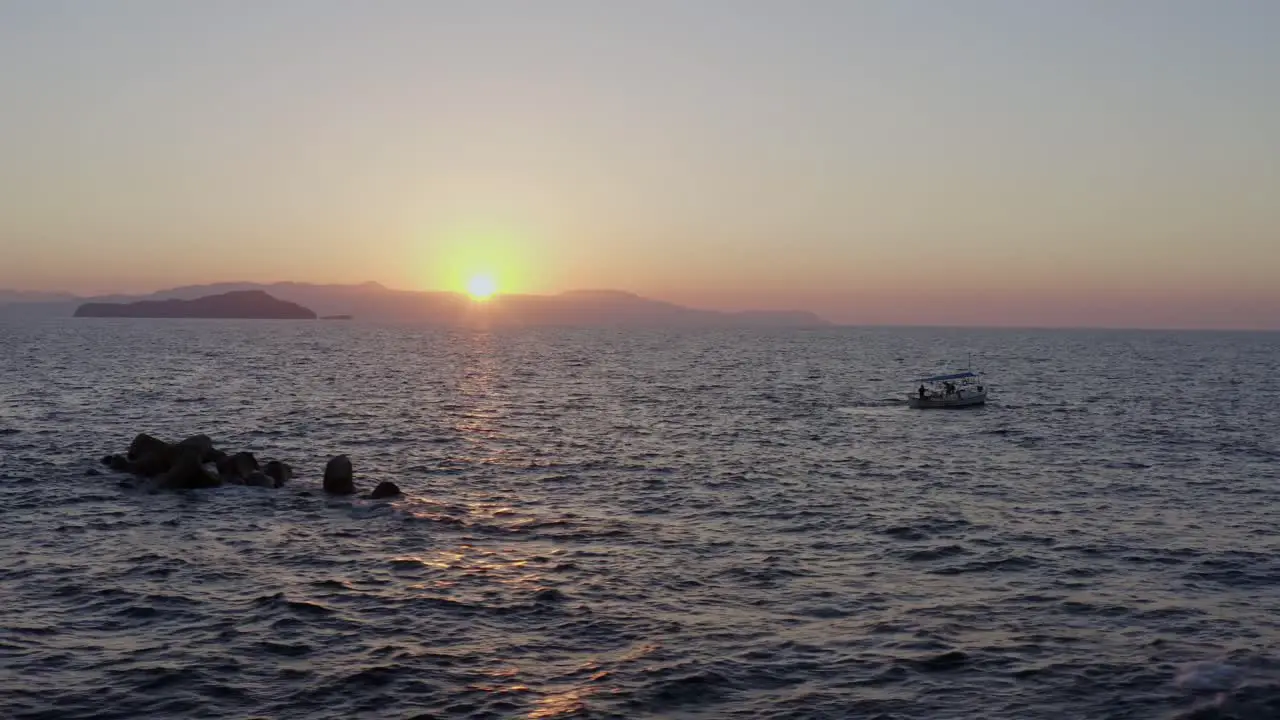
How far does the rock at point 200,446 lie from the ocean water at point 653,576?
3.29 meters

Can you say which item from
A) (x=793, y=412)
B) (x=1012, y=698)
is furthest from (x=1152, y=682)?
(x=793, y=412)

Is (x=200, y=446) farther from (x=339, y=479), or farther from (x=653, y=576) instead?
(x=653, y=576)

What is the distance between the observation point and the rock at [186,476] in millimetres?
43625

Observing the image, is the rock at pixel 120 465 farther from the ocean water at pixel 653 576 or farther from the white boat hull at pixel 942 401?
the white boat hull at pixel 942 401

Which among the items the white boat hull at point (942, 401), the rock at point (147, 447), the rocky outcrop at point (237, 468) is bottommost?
the rocky outcrop at point (237, 468)

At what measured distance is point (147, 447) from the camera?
47.8 m

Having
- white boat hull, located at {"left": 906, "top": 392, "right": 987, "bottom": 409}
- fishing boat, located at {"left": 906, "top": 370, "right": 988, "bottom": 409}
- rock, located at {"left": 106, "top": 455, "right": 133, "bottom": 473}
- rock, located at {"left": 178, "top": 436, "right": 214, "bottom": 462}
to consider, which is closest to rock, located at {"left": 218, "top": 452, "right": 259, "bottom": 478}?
Answer: rock, located at {"left": 178, "top": 436, "right": 214, "bottom": 462}

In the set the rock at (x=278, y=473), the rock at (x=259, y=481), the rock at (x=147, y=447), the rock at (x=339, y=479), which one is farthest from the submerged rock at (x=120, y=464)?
the rock at (x=339, y=479)

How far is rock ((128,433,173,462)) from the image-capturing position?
46.3m

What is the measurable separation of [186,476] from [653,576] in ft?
79.0

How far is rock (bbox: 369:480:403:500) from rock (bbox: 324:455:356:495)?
1120 millimetres

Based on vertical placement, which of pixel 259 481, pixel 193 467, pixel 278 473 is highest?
pixel 193 467

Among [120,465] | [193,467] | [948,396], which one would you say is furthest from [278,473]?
[948,396]

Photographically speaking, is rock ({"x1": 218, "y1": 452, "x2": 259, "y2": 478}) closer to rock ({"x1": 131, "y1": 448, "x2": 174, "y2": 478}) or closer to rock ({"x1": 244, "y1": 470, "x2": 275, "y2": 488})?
rock ({"x1": 244, "y1": 470, "x2": 275, "y2": 488})
